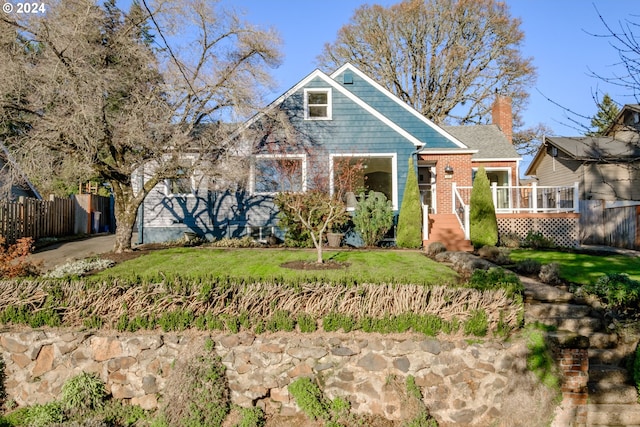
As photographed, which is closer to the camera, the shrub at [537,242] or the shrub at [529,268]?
the shrub at [529,268]

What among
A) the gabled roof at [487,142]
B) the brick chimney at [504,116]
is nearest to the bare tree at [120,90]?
the gabled roof at [487,142]

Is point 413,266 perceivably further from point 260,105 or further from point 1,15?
point 1,15

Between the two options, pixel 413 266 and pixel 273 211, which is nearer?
pixel 413 266

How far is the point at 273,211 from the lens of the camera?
14305 millimetres

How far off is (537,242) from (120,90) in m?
12.2

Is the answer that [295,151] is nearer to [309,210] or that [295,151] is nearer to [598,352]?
[309,210]

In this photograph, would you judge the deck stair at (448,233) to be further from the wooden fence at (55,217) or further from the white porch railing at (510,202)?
the wooden fence at (55,217)

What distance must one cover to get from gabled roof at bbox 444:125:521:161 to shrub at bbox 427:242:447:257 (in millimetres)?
9227

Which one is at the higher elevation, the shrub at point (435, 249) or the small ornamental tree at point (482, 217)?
the small ornamental tree at point (482, 217)

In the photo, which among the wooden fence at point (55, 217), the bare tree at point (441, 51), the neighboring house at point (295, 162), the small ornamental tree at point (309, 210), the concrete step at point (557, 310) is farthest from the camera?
the bare tree at point (441, 51)

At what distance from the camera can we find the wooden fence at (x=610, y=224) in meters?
14.6

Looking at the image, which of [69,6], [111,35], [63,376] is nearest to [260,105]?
[111,35]

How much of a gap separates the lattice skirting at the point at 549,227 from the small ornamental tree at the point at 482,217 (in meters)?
2.12

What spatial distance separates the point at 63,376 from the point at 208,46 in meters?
8.60
